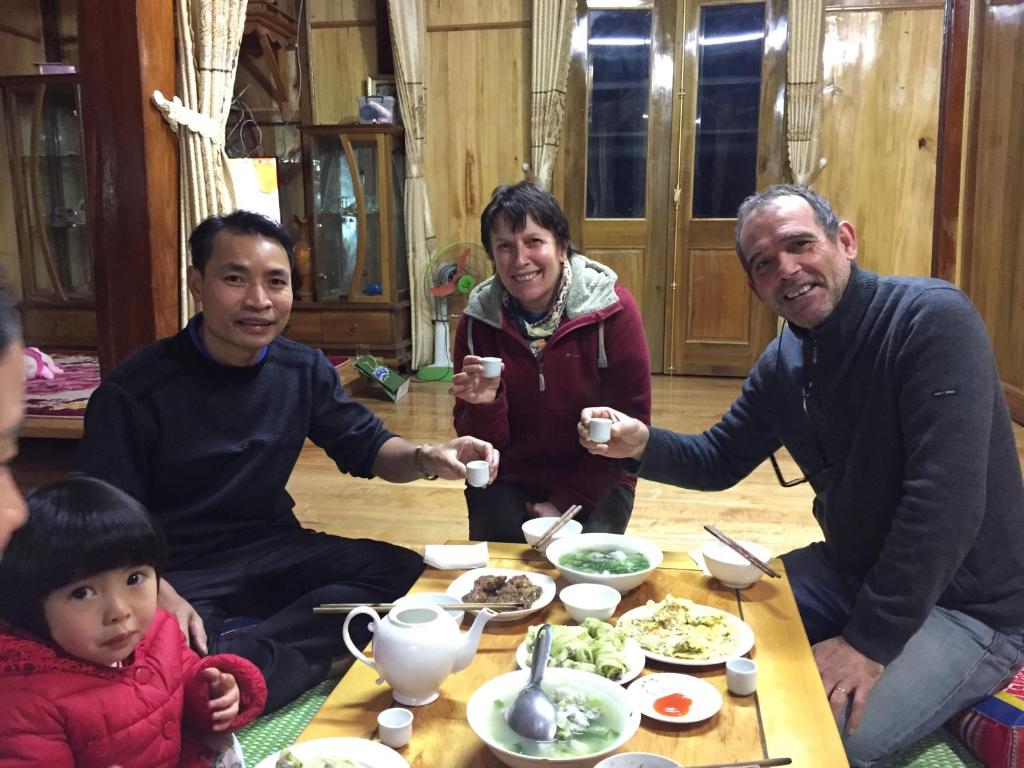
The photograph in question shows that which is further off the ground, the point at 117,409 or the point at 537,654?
the point at 117,409

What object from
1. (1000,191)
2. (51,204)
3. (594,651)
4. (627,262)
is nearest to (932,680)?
(594,651)

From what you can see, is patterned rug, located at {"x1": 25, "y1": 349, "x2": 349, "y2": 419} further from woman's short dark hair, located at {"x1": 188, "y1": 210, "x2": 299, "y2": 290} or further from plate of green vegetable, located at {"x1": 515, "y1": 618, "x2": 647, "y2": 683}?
plate of green vegetable, located at {"x1": 515, "y1": 618, "x2": 647, "y2": 683}

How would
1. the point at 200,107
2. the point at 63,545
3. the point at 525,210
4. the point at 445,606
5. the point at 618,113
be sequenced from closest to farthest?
the point at 63,545
the point at 445,606
the point at 525,210
the point at 200,107
the point at 618,113

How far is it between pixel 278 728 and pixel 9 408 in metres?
1.28

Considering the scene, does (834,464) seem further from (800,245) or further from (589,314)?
(589,314)

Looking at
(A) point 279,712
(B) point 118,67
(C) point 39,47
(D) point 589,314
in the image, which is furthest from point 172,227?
(C) point 39,47

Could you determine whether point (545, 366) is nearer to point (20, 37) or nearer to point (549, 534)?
point (549, 534)

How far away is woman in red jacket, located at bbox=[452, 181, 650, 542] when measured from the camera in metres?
2.26

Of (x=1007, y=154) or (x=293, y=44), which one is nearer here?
(x=1007, y=154)

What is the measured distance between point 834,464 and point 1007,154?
353 cm

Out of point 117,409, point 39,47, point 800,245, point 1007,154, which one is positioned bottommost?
point 117,409

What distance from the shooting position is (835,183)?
5.68 m

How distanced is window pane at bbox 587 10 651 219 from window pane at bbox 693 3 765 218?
39 cm

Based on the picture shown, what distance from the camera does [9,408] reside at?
2.34 feet
